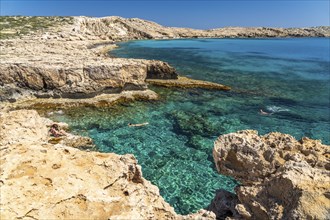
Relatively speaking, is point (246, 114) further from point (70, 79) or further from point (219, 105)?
point (70, 79)

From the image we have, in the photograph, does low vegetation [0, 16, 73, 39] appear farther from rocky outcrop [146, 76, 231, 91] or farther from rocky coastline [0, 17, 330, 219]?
rocky coastline [0, 17, 330, 219]

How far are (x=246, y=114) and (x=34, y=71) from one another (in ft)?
71.0

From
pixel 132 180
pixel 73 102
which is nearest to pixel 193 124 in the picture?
pixel 73 102

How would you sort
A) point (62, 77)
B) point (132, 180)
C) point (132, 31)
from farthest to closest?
point (132, 31) → point (62, 77) → point (132, 180)

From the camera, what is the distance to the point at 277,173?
27.9 feet

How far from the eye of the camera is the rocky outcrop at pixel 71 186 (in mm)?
6461

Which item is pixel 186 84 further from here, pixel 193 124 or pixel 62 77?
pixel 62 77

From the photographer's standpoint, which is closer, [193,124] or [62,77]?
[193,124]

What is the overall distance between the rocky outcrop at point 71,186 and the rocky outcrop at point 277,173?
2850 mm

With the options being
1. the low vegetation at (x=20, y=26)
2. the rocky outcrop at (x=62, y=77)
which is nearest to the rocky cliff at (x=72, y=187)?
the rocky outcrop at (x=62, y=77)

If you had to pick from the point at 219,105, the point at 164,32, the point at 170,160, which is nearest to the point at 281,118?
the point at 219,105

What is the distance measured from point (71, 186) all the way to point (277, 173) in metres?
5.97

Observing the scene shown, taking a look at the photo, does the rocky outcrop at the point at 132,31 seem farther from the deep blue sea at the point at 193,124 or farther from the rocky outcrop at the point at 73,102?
the deep blue sea at the point at 193,124

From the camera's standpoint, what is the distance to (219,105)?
30578 millimetres
